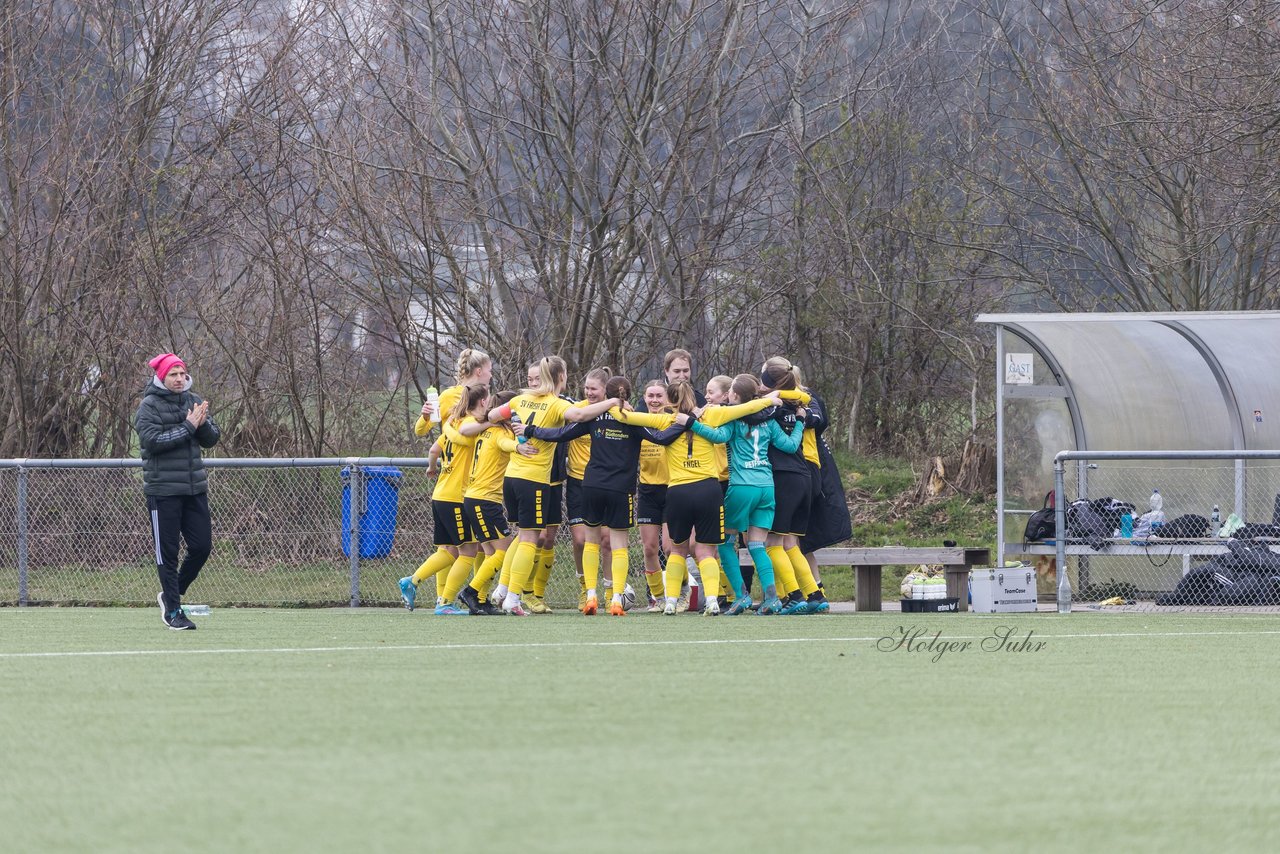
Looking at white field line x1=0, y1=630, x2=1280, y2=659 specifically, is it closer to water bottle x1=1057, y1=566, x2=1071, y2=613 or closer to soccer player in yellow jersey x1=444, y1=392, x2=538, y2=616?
soccer player in yellow jersey x1=444, y1=392, x2=538, y2=616

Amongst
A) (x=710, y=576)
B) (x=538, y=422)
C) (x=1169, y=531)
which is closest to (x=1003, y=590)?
(x=1169, y=531)

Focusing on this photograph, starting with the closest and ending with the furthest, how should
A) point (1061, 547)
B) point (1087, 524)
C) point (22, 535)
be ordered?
1. point (1061, 547)
2. point (1087, 524)
3. point (22, 535)

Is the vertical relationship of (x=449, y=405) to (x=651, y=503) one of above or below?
above

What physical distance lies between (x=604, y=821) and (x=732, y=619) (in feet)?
25.1

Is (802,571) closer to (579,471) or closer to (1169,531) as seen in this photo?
(579,471)

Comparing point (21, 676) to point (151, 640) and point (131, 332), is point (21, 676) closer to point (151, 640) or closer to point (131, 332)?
point (151, 640)

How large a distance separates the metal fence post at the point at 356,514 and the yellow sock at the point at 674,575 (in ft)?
10.9

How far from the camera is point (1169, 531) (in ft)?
46.8

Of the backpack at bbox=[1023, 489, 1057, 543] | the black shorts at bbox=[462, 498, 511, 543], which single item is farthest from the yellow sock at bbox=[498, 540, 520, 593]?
the backpack at bbox=[1023, 489, 1057, 543]

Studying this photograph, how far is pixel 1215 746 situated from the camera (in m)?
5.77

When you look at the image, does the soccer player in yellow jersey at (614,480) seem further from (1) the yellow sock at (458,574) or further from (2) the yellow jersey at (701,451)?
(1) the yellow sock at (458,574)

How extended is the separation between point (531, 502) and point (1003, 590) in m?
4.02

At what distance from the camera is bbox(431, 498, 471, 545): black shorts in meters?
12.7

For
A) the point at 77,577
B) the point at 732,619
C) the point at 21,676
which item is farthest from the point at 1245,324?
the point at 21,676
